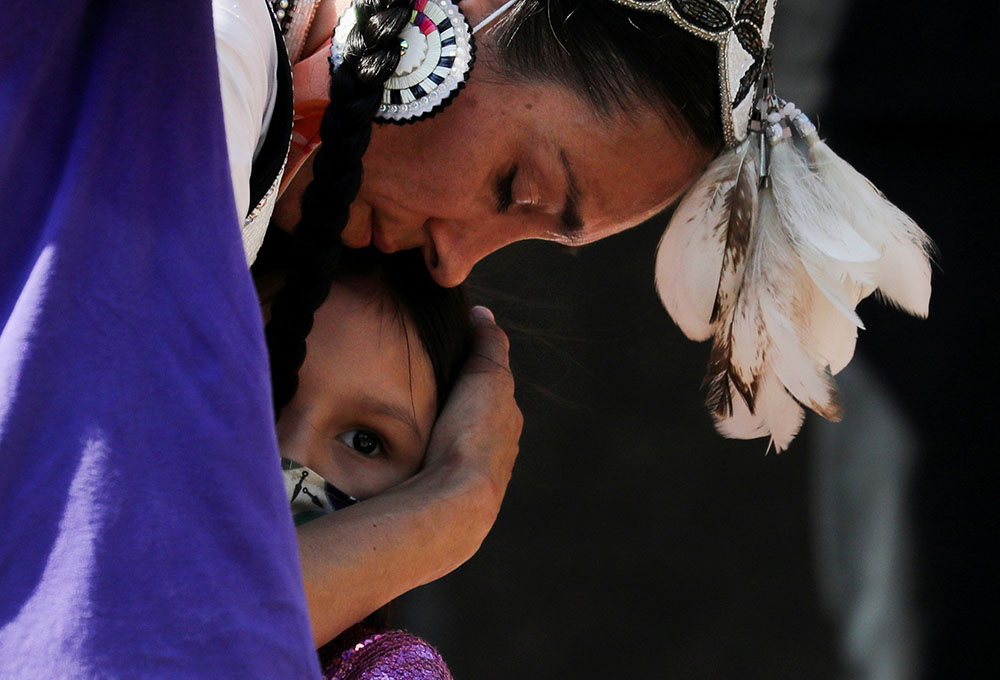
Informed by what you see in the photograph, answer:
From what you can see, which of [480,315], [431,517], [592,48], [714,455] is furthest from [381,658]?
[714,455]

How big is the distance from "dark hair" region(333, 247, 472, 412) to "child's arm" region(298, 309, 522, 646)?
31 mm

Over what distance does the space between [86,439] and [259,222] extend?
18.5 inches

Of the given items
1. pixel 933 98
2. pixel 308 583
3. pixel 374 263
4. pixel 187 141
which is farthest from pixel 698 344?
pixel 187 141

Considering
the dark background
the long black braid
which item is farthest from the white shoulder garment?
the dark background

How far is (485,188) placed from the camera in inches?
50.2

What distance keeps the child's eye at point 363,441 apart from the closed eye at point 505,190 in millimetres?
287

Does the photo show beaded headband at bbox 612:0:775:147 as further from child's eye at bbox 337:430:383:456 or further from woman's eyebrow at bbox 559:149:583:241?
child's eye at bbox 337:430:383:456

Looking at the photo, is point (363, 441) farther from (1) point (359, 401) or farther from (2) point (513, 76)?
(2) point (513, 76)

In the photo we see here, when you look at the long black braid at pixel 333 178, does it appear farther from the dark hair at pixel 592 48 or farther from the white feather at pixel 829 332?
the white feather at pixel 829 332

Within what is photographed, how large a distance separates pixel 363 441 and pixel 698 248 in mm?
455

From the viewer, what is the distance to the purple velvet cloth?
1.81 ft

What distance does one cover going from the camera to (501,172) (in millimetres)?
1263

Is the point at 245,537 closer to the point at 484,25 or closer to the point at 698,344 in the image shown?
the point at 484,25

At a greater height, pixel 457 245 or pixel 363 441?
pixel 457 245
